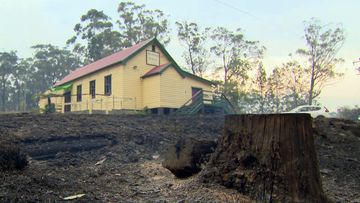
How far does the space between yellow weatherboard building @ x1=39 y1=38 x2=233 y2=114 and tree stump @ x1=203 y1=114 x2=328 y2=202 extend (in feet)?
47.0

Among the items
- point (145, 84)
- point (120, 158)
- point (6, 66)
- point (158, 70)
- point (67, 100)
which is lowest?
point (120, 158)

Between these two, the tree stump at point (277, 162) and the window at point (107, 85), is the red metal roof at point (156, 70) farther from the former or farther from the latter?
the tree stump at point (277, 162)

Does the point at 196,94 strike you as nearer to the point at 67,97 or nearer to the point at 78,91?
the point at 78,91

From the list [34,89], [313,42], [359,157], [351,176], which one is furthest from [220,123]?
[34,89]

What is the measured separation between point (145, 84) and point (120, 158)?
10884 mm

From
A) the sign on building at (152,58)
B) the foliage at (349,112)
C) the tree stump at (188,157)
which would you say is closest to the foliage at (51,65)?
the sign on building at (152,58)

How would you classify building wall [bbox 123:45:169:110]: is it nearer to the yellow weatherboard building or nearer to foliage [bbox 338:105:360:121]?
the yellow weatherboard building

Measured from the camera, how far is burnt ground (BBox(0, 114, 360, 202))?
413 cm

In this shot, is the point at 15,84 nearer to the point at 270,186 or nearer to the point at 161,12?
the point at 161,12

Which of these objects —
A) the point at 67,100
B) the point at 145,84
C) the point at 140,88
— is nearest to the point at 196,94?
the point at 145,84

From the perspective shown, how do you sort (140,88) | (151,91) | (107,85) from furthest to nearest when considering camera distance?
1. (107,85)
2. (140,88)
3. (151,91)

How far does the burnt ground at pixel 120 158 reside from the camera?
4.13 m

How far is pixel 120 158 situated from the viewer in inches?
345

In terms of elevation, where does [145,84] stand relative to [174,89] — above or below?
above
